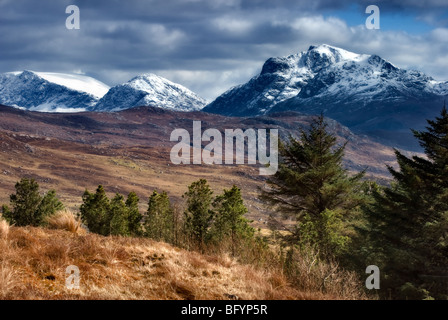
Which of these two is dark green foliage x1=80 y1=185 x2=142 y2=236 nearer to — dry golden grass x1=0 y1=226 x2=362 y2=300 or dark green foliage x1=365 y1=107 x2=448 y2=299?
dark green foliage x1=365 y1=107 x2=448 y2=299

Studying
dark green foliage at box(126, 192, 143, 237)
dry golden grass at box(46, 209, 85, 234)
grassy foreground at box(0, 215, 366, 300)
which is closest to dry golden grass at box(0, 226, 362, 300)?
grassy foreground at box(0, 215, 366, 300)

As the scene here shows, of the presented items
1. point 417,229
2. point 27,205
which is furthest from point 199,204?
point 27,205

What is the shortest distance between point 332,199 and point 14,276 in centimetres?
2439

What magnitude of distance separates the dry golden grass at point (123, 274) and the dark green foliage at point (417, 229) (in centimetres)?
1419

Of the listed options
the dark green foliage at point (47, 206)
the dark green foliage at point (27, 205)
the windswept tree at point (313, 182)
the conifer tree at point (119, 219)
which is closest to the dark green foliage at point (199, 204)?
the windswept tree at point (313, 182)

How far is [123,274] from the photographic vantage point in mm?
8430

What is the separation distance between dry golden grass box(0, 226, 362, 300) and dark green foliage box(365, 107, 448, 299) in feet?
46.5

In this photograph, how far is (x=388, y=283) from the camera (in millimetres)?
21297

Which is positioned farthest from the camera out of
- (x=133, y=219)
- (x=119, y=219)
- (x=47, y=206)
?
(x=133, y=219)

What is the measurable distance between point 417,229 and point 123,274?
1872 cm

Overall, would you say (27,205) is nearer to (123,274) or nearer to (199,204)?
(199,204)

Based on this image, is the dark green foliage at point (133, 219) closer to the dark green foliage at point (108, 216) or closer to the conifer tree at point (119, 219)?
the dark green foliage at point (108, 216)
